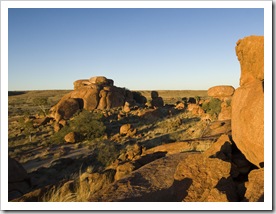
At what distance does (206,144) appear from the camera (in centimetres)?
799

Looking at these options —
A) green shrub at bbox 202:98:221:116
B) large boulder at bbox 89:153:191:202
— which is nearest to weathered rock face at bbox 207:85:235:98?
green shrub at bbox 202:98:221:116

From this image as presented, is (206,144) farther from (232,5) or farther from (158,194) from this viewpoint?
(232,5)

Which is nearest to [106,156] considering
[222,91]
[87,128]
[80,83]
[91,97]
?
[87,128]

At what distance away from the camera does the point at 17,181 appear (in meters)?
8.61

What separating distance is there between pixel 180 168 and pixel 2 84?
3440 mm

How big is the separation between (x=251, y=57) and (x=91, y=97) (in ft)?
91.4

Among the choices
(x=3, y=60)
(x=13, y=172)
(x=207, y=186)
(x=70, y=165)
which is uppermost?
(x=3, y=60)

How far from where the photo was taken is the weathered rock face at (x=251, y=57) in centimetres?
528

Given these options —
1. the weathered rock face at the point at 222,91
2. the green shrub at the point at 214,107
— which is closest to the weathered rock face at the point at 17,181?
the green shrub at the point at 214,107

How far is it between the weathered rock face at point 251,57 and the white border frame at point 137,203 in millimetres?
697

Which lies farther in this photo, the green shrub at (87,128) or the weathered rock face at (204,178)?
the green shrub at (87,128)

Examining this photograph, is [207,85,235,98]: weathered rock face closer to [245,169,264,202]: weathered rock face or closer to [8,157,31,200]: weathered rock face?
[8,157,31,200]: weathered rock face

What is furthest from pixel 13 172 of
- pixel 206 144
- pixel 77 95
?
pixel 77 95

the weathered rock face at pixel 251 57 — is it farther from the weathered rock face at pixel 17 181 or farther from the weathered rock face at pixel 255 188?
the weathered rock face at pixel 17 181
